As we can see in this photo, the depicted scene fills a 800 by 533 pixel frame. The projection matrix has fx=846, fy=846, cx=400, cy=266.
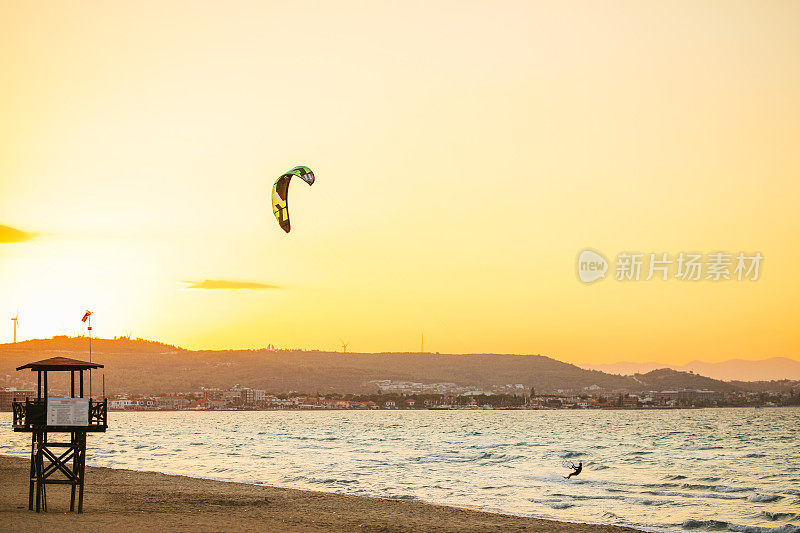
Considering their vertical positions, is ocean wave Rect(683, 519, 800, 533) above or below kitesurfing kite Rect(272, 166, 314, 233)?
below

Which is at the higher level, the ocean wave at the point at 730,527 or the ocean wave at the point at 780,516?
the ocean wave at the point at 730,527

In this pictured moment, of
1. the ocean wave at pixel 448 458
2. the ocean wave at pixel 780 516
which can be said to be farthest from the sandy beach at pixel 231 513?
the ocean wave at pixel 448 458

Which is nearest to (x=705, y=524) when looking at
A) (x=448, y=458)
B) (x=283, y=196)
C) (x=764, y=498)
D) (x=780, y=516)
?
(x=780, y=516)

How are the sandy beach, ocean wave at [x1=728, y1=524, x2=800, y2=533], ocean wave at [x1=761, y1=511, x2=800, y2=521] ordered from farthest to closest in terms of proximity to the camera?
ocean wave at [x1=761, y1=511, x2=800, y2=521] → ocean wave at [x1=728, y1=524, x2=800, y2=533] → the sandy beach

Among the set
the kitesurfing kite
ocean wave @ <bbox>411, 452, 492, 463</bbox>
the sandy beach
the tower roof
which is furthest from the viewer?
ocean wave @ <bbox>411, 452, 492, 463</bbox>

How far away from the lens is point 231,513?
19688 millimetres

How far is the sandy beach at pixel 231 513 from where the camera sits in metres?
17.0

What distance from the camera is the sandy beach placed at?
17031 millimetres

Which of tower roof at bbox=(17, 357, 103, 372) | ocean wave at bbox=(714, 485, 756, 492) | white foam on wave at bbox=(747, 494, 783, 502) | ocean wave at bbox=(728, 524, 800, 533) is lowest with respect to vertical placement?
ocean wave at bbox=(714, 485, 756, 492)

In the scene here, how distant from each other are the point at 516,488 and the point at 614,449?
28212mm

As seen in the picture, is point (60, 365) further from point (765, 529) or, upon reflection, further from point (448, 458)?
point (448, 458)

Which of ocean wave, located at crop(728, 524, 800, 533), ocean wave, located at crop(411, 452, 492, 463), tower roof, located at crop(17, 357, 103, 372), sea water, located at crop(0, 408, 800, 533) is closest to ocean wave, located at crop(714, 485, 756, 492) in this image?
sea water, located at crop(0, 408, 800, 533)

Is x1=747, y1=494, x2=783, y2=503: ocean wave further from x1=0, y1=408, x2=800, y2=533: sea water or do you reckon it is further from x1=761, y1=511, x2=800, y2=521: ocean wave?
x1=761, y1=511, x2=800, y2=521: ocean wave

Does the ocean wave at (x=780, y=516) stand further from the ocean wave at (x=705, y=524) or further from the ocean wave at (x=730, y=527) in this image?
the ocean wave at (x=705, y=524)
